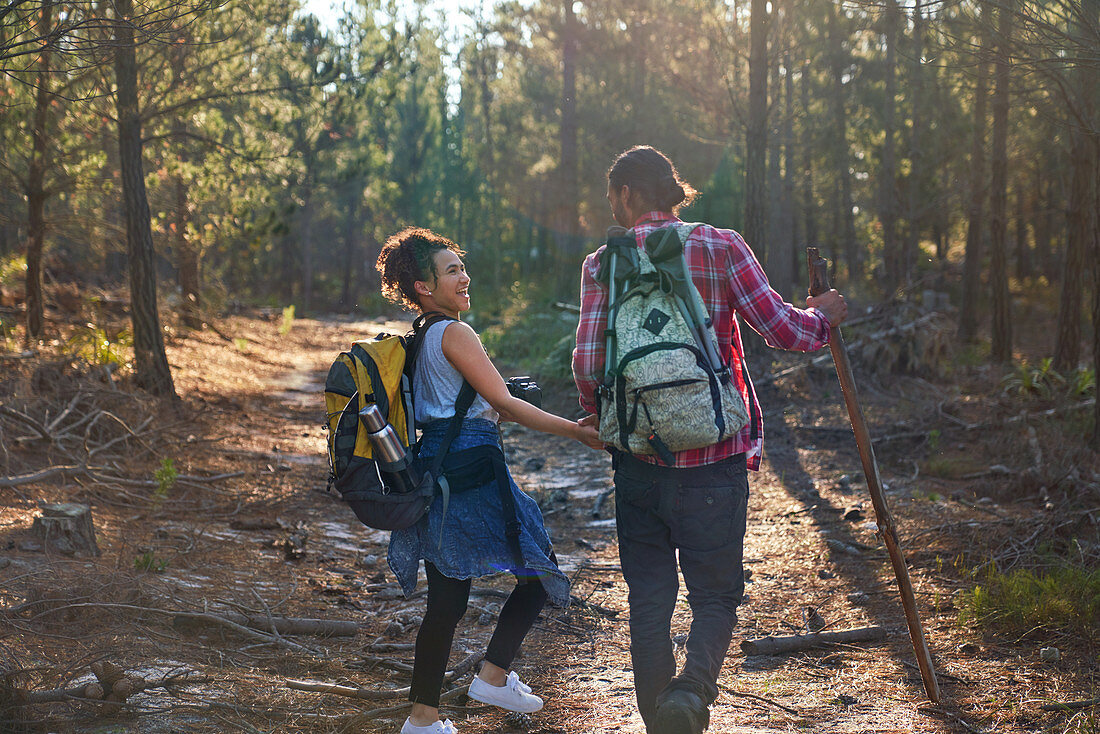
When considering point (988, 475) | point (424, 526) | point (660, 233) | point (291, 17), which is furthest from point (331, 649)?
point (291, 17)

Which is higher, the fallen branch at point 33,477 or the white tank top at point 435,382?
the white tank top at point 435,382

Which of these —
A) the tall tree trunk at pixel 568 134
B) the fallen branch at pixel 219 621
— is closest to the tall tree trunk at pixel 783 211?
the tall tree trunk at pixel 568 134

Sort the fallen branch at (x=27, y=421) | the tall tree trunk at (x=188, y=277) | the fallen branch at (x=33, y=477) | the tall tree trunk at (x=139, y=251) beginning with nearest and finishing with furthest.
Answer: the fallen branch at (x=33, y=477) < the fallen branch at (x=27, y=421) < the tall tree trunk at (x=139, y=251) < the tall tree trunk at (x=188, y=277)

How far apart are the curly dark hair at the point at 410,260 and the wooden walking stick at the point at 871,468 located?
135cm

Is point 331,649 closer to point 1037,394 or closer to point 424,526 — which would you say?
point 424,526

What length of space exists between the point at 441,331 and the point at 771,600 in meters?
3.15

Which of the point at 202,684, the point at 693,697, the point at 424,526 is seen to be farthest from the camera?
the point at 202,684

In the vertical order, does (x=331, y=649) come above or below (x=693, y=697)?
below

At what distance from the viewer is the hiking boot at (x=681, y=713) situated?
2.71m

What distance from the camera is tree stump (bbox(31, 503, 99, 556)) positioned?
5.29 m

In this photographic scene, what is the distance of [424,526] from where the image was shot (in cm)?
316

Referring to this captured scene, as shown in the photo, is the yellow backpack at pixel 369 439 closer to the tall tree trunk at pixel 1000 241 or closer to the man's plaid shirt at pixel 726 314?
the man's plaid shirt at pixel 726 314

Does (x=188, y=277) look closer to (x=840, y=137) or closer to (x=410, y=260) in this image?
(x=410, y=260)

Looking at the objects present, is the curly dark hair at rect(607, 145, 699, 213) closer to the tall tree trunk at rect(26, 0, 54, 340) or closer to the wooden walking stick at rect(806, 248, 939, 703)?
the wooden walking stick at rect(806, 248, 939, 703)
